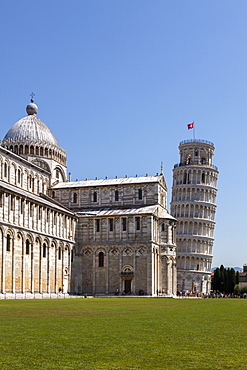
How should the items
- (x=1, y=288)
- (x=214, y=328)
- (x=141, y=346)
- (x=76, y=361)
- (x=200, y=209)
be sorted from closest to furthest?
(x=76, y=361) → (x=141, y=346) → (x=214, y=328) → (x=1, y=288) → (x=200, y=209)

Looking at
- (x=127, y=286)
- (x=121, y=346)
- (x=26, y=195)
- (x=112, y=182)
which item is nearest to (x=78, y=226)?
(x=112, y=182)

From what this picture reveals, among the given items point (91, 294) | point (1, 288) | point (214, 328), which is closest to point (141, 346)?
point (214, 328)

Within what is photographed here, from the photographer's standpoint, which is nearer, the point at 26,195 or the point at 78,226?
the point at 26,195

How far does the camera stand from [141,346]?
41.5 ft

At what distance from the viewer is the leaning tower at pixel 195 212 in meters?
115

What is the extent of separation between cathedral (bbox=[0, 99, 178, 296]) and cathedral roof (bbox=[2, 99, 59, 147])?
16cm

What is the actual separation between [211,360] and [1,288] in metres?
49.6

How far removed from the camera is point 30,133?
85875 millimetres

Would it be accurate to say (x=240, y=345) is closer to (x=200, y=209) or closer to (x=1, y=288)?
(x=1, y=288)

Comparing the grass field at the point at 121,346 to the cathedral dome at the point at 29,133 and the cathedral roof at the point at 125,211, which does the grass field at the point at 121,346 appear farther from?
the cathedral dome at the point at 29,133

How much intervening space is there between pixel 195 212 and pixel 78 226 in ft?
138

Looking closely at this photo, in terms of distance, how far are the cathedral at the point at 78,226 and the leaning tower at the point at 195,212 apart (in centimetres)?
3019

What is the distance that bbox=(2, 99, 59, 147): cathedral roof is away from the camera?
8536 centimetres

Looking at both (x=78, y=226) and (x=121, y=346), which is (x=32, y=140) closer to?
(x=78, y=226)
